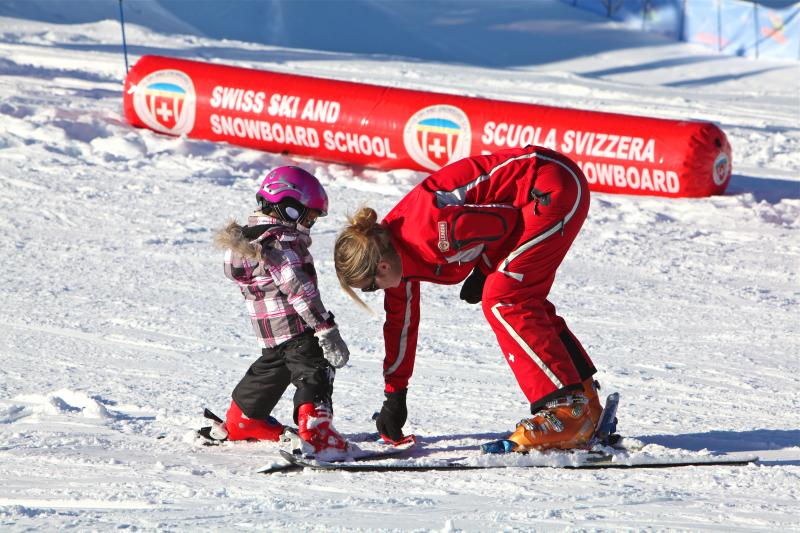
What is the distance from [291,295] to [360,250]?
16.0 inches

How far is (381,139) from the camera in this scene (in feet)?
37.6

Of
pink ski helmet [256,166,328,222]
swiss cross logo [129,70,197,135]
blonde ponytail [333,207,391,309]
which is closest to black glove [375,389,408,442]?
blonde ponytail [333,207,391,309]

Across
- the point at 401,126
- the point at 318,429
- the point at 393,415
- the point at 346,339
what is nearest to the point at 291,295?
the point at 318,429

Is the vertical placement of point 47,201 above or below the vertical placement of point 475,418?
above

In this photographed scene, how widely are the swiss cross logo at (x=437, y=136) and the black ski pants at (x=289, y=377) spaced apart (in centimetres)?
677

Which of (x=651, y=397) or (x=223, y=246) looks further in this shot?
(x=651, y=397)

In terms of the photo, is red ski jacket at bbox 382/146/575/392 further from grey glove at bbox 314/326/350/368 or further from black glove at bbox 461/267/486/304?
grey glove at bbox 314/326/350/368

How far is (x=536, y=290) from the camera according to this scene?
4.44 meters

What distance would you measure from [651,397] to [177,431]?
93.7 inches

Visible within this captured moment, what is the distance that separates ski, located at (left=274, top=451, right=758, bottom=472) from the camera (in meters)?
4.23

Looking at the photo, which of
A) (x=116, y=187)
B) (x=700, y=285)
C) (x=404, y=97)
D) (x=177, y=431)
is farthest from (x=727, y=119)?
(x=177, y=431)

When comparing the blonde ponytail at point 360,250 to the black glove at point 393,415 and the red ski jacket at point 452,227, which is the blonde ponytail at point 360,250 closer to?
the red ski jacket at point 452,227

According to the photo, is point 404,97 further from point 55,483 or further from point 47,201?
point 55,483

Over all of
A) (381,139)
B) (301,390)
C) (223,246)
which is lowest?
(301,390)
